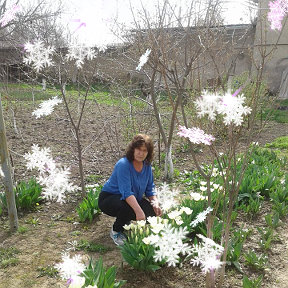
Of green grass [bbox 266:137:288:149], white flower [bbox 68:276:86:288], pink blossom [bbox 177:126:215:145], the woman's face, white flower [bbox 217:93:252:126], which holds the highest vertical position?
white flower [bbox 217:93:252:126]

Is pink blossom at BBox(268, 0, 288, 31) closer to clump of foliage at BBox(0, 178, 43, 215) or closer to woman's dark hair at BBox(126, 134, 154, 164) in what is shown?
woman's dark hair at BBox(126, 134, 154, 164)

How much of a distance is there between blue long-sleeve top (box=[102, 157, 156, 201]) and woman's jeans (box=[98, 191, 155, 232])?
5 cm

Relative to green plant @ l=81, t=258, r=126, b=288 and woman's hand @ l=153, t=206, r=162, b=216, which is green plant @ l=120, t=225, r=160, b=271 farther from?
woman's hand @ l=153, t=206, r=162, b=216

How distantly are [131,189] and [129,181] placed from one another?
0.45 ft

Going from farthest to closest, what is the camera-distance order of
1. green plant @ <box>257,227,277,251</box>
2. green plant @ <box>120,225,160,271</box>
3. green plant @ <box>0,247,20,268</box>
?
green plant @ <box>257,227,277,251</box> < green plant @ <box>0,247,20,268</box> < green plant @ <box>120,225,160,271</box>

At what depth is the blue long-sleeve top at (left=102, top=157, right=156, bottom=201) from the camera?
2889mm

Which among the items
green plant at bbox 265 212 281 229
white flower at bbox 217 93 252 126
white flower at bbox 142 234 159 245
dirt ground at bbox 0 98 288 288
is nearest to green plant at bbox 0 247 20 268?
dirt ground at bbox 0 98 288 288

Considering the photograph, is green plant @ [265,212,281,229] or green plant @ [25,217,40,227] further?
green plant @ [25,217,40,227]

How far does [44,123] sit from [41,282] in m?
6.49

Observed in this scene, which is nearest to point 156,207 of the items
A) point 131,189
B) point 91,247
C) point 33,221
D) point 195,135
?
point 131,189

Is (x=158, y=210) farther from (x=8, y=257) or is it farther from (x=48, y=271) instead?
(x=8, y=257)

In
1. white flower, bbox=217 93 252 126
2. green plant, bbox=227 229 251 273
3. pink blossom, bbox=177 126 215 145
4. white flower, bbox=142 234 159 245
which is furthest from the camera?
green plant, bbox=227 229 251 273

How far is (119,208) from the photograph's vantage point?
2.98 metres

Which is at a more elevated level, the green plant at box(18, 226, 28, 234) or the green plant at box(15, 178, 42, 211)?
the green plant at box(15, 178, 42, 211)
